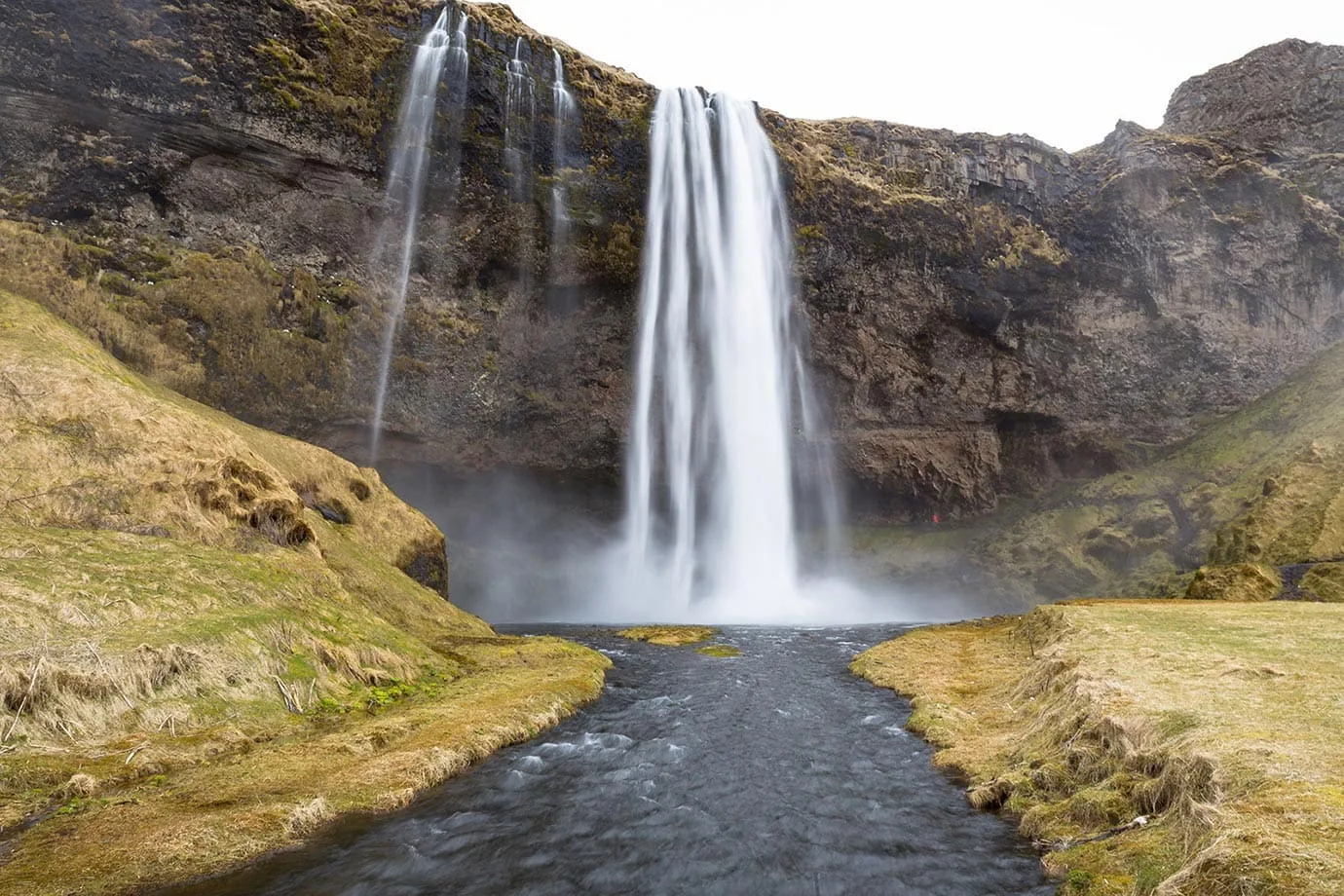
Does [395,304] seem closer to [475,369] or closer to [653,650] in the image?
[475,369]

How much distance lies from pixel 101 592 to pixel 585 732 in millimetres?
10660

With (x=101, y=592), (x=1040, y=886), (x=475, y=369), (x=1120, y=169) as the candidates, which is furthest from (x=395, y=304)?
(x=1120, y=169)

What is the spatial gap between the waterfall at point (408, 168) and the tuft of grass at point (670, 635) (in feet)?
80.7

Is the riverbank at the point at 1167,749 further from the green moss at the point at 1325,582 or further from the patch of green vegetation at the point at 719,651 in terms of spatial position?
the green moss at the point at 1325,582

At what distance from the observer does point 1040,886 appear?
28.4ft

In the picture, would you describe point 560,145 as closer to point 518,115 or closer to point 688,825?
point 518,115

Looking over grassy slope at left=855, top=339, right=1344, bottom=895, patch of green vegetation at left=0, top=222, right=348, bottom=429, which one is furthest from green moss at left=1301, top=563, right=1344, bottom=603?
patch of green vegetation at left=0, top=222, right=348, bottom=429

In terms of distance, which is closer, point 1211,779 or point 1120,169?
point 1211,779

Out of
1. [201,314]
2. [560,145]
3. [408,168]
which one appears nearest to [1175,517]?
[560,145]

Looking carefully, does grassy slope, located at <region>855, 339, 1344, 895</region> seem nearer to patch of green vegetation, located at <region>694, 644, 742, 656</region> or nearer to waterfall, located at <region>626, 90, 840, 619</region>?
patch of green vegetation, located at <region>694, 644, 742, 656</region>

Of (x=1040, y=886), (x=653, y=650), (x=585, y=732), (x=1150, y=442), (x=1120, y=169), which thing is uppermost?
(x=1120, y=169)

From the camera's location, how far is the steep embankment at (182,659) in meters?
9.83

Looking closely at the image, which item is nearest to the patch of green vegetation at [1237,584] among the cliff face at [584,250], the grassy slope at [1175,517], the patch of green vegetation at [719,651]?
the grassy slope at [1175,517]

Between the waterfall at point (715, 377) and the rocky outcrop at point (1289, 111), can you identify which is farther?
the rocky outcrop at point (1289, 111)
